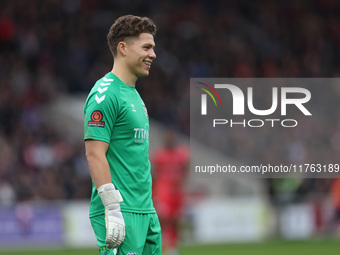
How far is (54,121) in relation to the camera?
1842 cm

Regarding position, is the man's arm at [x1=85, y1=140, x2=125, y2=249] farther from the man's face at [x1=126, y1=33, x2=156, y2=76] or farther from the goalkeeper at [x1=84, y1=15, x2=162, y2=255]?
the man's face at [x1=126, y1=33, x2=156, y2=76]

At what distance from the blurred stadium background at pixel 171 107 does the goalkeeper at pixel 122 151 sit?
26.0ft

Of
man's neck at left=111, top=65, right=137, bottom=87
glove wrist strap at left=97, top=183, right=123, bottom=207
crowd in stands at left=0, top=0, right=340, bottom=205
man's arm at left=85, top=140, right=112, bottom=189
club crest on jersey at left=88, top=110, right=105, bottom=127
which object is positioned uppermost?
crowd in stands at left=0, top=0, right=340, bottom=205

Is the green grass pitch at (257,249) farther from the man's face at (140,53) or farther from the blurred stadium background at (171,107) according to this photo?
the man's face at (140,53)

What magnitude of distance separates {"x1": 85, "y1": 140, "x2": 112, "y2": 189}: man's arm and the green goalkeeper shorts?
29 centimetres

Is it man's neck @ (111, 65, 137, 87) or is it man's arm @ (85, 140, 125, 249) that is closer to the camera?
man's arm @ (85, 140, 125, 249)

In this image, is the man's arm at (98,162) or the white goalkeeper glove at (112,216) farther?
the man's arm at (98,162)

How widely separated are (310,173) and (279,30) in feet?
17.6

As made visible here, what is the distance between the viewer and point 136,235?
5.04 meters

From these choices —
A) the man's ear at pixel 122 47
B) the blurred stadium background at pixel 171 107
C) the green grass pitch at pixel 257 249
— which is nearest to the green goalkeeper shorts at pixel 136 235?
the man's ear at pixel 122 47

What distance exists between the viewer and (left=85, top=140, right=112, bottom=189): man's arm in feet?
16.1

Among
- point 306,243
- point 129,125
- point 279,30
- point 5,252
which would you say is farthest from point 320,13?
point 129,125

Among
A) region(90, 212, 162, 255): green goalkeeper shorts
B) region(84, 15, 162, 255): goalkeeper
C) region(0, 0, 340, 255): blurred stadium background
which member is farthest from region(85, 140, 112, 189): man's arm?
region(0, 0, 340, 255): blurred stadium background

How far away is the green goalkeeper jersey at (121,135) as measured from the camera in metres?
4.96
